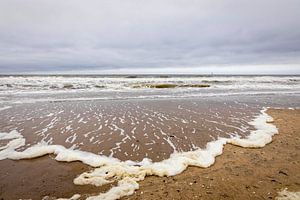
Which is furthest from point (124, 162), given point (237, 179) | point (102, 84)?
point (102, 84)

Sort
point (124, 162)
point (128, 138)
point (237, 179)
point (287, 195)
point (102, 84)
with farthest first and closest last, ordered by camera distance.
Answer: point (102, 84)
point (128, 138)
point (124, 162)
point (237, 179)
point (287, 195)

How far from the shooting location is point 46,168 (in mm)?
5094

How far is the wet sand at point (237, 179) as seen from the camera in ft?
13.0

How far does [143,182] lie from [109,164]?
116 centimetres

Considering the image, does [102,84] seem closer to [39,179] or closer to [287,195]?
[39,179]

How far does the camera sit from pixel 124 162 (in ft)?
17.6

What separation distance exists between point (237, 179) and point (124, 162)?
2629 millimetres

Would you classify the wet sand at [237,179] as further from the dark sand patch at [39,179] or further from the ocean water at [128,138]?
the dark sand patch at [39,179]

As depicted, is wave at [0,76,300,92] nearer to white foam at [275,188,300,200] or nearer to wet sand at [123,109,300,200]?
wet sand at [123,109,300,200]

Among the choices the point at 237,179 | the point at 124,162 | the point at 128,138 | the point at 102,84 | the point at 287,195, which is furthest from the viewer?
the point at 102,84

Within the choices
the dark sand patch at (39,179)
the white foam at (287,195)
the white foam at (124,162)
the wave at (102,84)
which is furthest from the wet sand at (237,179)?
the wave at (102,84)

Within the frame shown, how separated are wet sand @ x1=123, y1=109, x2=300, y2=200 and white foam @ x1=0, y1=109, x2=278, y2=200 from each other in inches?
8.7

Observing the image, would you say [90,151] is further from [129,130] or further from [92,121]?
[92,121]

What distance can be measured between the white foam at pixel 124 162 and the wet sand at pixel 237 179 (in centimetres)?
22
